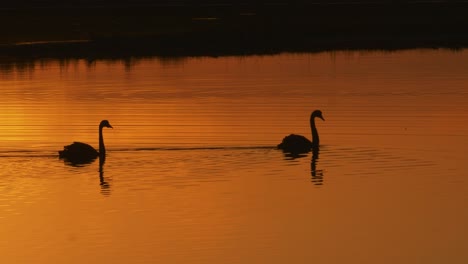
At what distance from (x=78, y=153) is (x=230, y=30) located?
30.8 meters

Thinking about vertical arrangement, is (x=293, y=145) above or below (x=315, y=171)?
above

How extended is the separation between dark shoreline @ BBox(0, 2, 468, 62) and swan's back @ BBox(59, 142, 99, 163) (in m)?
22.5

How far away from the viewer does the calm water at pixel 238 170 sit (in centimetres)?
1655

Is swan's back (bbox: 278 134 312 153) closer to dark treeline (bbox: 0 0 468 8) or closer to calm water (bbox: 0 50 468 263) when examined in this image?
calm water (bbox: 0 50 468 263)

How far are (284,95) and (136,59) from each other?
44.4 feet

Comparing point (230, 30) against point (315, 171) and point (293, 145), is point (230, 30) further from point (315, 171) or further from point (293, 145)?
point (315, 171)

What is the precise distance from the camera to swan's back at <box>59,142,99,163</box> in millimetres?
23812

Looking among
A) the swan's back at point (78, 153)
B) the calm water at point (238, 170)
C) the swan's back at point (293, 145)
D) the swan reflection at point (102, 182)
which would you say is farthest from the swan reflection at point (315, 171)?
the swan's back at point (78, 153)

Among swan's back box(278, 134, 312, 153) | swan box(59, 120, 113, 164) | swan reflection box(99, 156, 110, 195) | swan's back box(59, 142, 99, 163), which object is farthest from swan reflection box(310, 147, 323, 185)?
swan's back box(59, 142, 99, 163)

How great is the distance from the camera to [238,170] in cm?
2211

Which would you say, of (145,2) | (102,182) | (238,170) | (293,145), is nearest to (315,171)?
(238,170)

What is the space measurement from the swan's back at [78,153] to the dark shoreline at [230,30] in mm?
22478

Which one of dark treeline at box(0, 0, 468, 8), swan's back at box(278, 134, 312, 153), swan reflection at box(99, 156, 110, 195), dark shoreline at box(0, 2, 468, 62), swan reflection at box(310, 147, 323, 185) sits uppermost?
dark treeline at box(0, 0, 468, 8)

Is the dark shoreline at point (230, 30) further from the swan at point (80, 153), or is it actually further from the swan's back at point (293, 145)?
the swan's back at point (293, 145)
